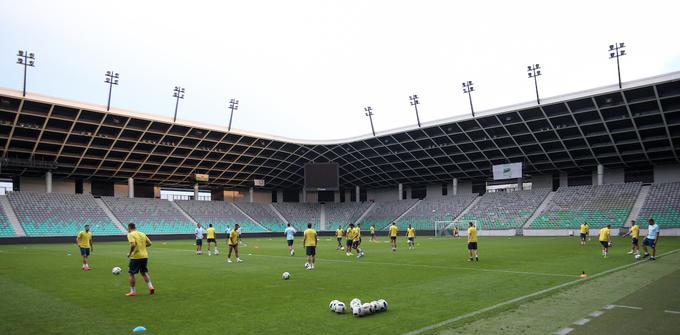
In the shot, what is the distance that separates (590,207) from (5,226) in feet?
239

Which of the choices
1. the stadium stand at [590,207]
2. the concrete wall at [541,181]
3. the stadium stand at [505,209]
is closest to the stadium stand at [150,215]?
the stadium stand at [505,209]

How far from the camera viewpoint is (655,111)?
49.1m

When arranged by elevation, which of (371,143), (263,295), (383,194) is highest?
(371,143)

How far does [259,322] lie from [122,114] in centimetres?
5364

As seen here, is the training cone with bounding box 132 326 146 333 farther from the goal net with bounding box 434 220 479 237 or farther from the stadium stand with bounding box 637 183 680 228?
the goal net with bounding box 434 220 479 237

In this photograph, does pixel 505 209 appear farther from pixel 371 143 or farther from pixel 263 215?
pixel 263 215

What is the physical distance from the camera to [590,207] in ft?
199

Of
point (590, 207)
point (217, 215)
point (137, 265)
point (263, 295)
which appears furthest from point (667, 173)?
point (137, 265)

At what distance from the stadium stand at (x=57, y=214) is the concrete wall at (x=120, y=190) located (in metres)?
8.27

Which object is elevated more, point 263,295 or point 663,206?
point 663,206

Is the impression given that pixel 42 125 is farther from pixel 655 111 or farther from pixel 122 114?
pixel 655 111

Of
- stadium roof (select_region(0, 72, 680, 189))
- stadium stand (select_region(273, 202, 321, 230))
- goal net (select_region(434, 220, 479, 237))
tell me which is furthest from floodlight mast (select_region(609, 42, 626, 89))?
stadium stand (select_region(273, 202, 321, 230))

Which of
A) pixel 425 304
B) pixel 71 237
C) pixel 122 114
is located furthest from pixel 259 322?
pixel 71 237

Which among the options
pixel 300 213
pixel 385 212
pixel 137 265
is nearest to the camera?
pixel 137 265
